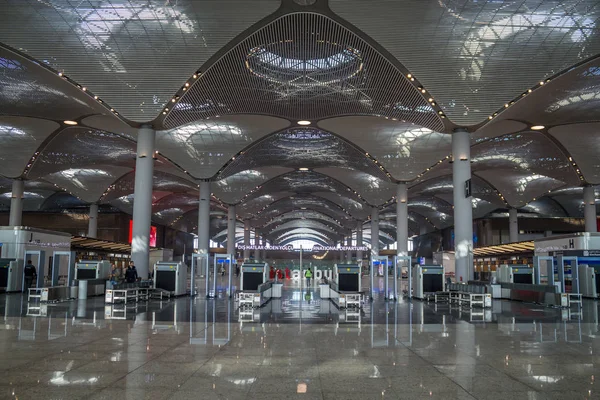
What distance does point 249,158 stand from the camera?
40188 mm

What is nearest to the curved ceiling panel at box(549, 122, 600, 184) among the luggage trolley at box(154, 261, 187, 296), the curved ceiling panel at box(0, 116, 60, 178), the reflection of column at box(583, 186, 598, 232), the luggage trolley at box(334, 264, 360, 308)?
the reflection of column at box(583, 186, 598, 232)

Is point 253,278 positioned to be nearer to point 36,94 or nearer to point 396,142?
point 36,94

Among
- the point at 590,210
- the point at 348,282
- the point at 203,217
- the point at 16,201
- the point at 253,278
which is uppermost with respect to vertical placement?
the point at 16,201

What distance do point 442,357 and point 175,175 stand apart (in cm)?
4066

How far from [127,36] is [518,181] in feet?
128

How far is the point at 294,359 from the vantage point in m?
7.75

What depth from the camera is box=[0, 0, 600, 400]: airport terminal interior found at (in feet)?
23.3

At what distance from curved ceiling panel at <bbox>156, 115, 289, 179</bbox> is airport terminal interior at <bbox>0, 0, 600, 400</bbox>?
19 centimetres

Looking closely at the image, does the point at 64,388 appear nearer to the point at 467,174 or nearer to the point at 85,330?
the point at 85,330

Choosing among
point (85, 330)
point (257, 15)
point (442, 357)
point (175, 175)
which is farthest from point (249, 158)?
point (442, 357)

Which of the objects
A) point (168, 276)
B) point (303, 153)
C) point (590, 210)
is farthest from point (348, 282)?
point (590, 210)

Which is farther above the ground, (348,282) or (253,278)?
(253,278)

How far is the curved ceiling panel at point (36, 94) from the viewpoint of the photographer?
21.0m

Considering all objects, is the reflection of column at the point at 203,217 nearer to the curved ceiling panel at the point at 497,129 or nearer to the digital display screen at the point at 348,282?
the digital display screen at the point at 348,282
